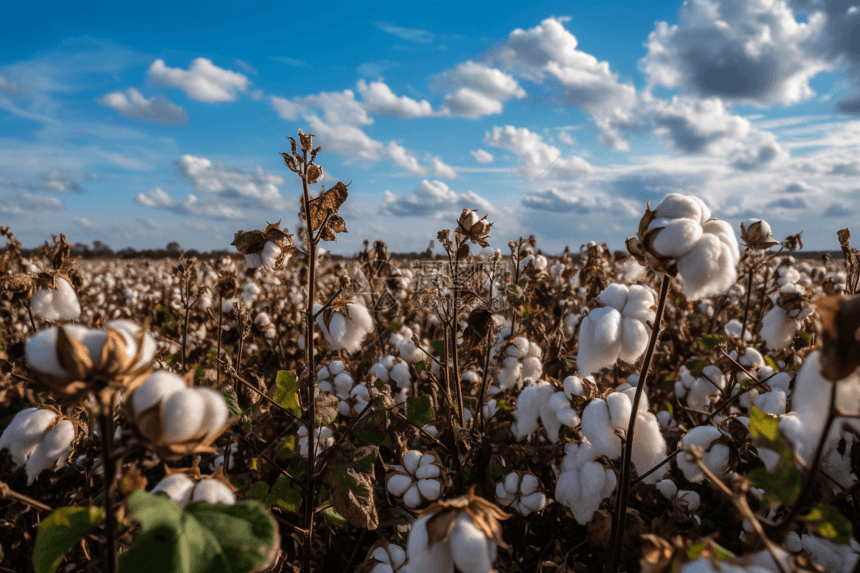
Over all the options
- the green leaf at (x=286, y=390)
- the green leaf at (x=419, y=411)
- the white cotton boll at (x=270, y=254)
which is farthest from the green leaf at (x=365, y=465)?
the white cotton boll at (x=270, y=254)

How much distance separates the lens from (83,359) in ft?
2.78

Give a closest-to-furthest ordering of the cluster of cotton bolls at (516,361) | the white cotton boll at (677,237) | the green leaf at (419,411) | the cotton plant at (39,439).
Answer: the white cotton boll at (677,237), the cotton plant at (39,439), the green leaf at (419,411), the cluster of cotton bolls at (516,361)

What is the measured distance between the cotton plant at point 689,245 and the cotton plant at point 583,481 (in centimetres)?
99

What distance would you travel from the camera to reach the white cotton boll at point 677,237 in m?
1.26

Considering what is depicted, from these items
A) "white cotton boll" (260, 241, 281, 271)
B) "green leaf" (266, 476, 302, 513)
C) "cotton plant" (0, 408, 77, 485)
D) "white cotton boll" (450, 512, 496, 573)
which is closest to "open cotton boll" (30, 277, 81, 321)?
"cotton plant" (0, 408, 77, 485)

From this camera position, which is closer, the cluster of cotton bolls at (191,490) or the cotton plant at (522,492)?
the cluster of cotton bolls at (191,490)

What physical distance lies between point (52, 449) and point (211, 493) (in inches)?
53.0

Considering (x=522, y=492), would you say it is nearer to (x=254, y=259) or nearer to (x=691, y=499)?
(x=691, y=499)

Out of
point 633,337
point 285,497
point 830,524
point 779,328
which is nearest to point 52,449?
point 285,497

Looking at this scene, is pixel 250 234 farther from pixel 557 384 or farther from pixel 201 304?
pixel 201 304

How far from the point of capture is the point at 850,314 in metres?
0.72

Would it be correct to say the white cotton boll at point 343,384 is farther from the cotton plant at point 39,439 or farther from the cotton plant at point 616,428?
the cotton plant at point 616,428

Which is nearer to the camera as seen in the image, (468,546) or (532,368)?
(468,546)

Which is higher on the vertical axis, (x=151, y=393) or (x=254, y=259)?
(x=254, y=259)
